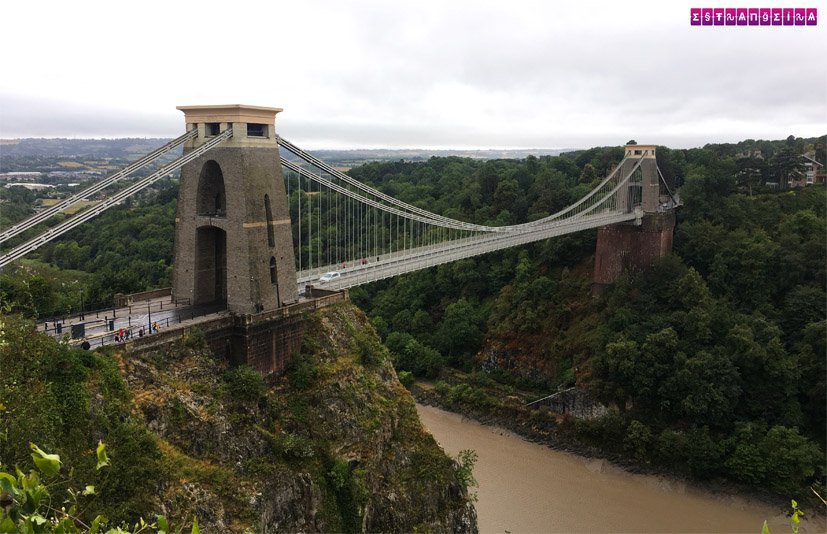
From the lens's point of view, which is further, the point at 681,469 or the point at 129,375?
the point at 681,469

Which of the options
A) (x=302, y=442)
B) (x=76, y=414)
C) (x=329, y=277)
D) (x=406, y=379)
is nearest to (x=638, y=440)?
(x=406, y=379)

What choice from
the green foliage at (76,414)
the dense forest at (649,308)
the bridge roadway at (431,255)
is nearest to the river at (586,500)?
the dense forest at (649,308)

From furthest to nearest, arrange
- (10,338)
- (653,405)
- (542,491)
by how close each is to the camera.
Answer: (653,405) < (542,491) < (10,338)

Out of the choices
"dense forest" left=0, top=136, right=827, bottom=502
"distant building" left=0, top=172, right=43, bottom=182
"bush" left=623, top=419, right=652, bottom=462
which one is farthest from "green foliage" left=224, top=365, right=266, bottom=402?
"distant building" left=0, top=172, right=43, bottom=182

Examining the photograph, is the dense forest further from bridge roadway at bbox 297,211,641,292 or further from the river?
bridge roadway at bbox 297,211,641,292

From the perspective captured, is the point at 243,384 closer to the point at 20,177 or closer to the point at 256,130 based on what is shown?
the point at 256,130

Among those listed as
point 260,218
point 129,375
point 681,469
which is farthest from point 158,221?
point 681,469

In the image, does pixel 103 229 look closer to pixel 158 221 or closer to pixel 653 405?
pixel 158 221
